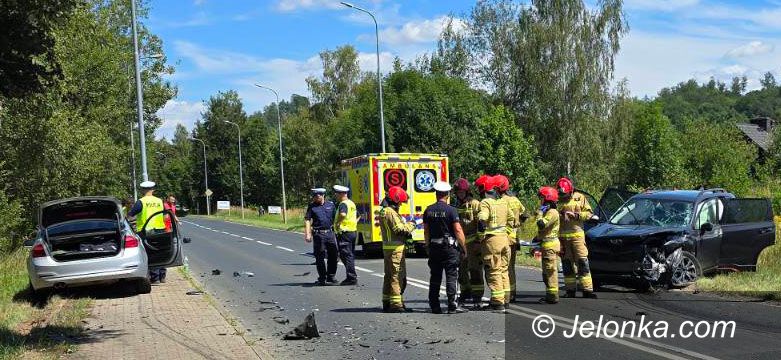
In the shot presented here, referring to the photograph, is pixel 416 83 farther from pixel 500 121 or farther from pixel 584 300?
pixel 584 300

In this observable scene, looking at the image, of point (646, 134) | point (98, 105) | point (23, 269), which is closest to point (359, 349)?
point (23, 269)

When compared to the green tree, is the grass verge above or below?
below

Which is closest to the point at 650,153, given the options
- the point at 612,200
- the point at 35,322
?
the point at 612,200

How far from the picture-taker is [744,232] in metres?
12.9

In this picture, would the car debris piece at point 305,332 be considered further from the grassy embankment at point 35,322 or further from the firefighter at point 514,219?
the firefighter at point 514,219

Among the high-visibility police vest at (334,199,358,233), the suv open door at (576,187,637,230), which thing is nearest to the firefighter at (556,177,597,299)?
the suv open door at (576,187,637,230)

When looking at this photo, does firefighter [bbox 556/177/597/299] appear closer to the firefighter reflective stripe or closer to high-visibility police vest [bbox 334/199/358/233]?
the firefighter reflective stripe

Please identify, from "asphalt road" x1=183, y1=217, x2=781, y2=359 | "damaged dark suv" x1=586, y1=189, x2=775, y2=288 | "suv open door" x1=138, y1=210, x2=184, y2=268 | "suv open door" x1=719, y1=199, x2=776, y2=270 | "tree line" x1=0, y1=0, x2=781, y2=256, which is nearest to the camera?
"asphalt road" x1=183, y1=217, x2=781, y2=359

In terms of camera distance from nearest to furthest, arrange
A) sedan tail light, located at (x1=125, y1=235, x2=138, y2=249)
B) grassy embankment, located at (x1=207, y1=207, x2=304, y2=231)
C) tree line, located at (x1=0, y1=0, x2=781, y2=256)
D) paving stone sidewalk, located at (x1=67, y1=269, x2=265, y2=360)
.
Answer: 1. paving stone sidewalk, located at (x1=67, y1=269, x2=265, y2=360)
2. sedan tail light, located at (x1=125, y1=235, x2=138, y2=249)
3. tree line, located at (x1=0, y1=0, x2=781, y2=256)
4. grassy embankment, located at (x1=207, y1=207, x2=304, y2=231)

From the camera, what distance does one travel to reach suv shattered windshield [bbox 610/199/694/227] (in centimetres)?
1238

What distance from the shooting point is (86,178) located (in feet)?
80.8

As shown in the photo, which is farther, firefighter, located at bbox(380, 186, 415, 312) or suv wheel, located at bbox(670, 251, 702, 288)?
suv wheel, located at bbox(670, 251, 702, 288)

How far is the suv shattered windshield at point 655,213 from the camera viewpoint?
40.6 ft

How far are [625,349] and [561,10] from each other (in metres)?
43.3
